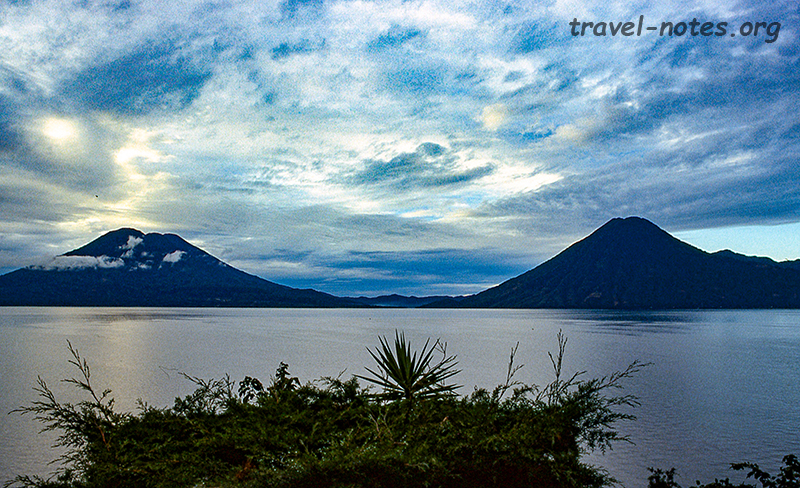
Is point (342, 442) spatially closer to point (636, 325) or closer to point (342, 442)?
point (342, 442)

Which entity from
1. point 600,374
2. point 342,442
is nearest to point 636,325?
point 600,374

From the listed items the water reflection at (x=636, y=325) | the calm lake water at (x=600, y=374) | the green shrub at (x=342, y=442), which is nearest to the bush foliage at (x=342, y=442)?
the green shrub at (x=342, y=442)

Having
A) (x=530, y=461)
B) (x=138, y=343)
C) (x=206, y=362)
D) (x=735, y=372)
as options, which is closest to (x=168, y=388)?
(x=206, y=362)

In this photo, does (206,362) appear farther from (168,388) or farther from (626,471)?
(626,471)

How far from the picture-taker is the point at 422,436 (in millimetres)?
6723

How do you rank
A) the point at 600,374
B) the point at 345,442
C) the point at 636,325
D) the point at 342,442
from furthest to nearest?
the point at 636,325 → the point at 600,374 → the point at 342,442 → the point at 345,442

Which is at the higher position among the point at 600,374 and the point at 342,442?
the point at 342,442

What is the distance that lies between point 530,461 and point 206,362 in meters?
43.1

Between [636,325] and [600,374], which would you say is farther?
[636,325]

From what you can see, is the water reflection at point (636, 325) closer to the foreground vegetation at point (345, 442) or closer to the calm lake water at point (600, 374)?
the calm lake water at point (600, 374)

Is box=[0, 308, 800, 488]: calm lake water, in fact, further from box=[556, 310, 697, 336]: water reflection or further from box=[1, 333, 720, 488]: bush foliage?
box=[556, 310, 697, 336]: water reflection

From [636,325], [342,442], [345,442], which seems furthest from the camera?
[636,325]

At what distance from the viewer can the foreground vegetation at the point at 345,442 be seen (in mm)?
5449

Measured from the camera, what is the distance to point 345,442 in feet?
21.0
